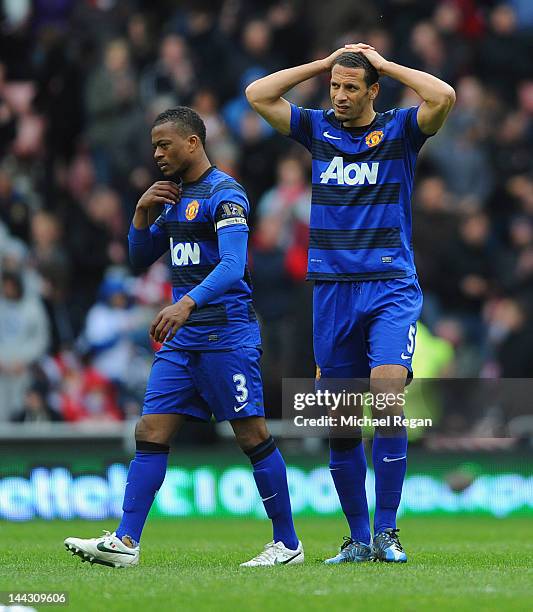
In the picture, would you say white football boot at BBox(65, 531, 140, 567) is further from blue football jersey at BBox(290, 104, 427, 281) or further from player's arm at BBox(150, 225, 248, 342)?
blue football jersey at BBox(290, 104, 427, 281)

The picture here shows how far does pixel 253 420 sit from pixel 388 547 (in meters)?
0.96

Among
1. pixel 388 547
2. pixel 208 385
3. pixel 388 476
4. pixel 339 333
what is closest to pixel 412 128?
pixel 339 333

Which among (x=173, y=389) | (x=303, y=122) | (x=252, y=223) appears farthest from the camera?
(x=252, y=223)

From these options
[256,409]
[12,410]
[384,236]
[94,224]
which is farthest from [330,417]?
[94,224]

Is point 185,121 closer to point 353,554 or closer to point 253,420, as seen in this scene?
point 253,420

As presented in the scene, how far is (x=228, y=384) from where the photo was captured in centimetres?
752

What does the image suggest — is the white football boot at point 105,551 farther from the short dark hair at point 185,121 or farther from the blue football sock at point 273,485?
the short dark hair at point 185,121

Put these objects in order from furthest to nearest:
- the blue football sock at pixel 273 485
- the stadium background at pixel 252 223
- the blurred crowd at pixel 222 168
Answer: the blurred crowd at pixel 222 168 < the stadium background at pixel 252 223 < the blue football sock at pixel 273 485

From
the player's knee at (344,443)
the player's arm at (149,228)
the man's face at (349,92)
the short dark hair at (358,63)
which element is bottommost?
the player's knee at (344,443)

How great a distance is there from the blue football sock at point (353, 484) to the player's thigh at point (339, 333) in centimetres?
41

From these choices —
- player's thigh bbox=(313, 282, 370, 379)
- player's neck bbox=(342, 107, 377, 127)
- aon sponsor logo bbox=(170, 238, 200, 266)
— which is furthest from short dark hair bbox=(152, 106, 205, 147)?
player's thigh bbox=(313, 282, 370, 379)

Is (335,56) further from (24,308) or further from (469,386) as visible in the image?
(24,308)

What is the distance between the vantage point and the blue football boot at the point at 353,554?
7.79 m

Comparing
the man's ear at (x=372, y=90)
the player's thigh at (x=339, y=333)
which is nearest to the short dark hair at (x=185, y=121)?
the man's ear at (x=372, y=90)
